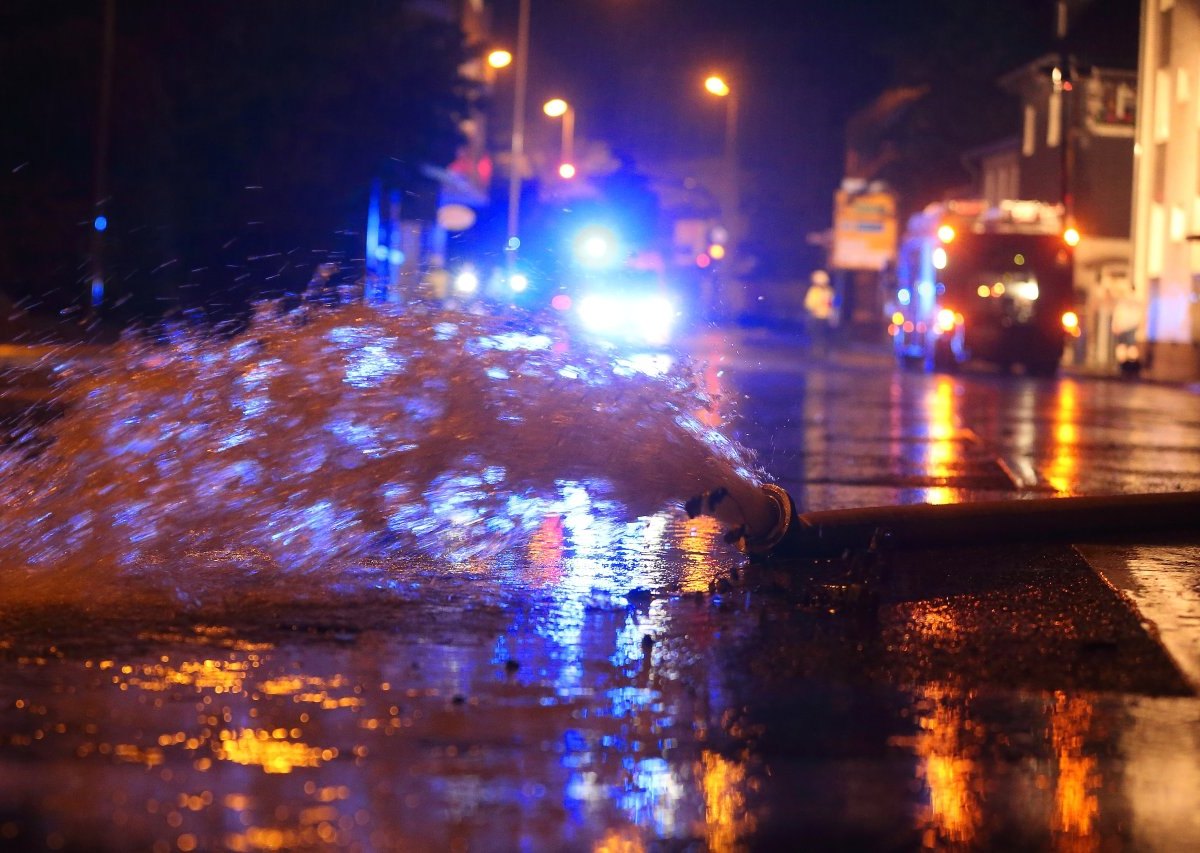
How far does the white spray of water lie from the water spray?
7.2 inches

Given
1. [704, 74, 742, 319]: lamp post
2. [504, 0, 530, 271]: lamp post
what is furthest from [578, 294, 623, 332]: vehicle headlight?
[704, 74, 742, 319]: lamp post

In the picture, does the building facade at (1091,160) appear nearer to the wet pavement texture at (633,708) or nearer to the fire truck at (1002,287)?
the fire truck at (1002,287)

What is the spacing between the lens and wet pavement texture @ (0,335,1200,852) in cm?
397

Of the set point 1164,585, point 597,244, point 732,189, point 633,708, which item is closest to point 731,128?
point 597,244

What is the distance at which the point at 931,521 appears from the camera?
Result: 8078mm

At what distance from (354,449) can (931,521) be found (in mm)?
2785

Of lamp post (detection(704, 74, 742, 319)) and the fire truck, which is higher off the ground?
lamp post (detection(704, 74, 742, 319))

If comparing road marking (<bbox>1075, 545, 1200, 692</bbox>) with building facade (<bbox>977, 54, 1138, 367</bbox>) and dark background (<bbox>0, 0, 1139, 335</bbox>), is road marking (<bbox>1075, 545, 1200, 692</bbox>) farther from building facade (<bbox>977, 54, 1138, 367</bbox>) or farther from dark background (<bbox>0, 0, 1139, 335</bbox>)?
building facade (<bbox>977, 54, 1138, 367</bbox>)

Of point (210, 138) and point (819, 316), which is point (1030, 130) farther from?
point (210, 138)

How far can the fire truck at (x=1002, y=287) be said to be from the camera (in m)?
36.9

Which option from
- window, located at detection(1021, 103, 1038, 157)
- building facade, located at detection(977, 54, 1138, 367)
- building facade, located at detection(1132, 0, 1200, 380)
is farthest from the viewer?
window, located at detection(1021, 103, 1038, 157)

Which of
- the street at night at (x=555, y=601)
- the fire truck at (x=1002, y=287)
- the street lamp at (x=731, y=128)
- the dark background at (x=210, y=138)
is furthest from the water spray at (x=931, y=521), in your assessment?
the street lamp at (x=731, y=128)

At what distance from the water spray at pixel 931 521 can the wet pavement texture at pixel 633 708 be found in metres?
0.11

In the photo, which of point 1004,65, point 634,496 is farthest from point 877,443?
Result: point 1004,65
